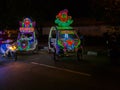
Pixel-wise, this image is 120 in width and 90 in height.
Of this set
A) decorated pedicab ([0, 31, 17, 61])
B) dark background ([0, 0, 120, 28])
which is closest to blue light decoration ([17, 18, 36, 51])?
decorated pedicab ([0, 31, 17, 61])

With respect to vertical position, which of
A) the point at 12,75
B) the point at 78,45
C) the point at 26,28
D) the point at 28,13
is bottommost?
the point at 12,75

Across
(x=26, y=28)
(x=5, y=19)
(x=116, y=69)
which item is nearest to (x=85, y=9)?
(x=5, y=19)

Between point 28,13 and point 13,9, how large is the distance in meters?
2.46

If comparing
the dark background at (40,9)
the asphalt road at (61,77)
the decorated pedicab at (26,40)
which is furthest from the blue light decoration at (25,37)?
the dark background at (40,9)

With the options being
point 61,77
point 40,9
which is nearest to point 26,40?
point 61,77

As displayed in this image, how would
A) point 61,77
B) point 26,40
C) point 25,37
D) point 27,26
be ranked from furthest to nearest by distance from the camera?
1. point 27,26
2. point 25,37
3. point 26,40
4. point 61,77

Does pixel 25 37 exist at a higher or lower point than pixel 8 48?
higher

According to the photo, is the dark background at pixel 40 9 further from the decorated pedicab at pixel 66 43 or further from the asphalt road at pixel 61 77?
the asphalt road at pixel 61 77

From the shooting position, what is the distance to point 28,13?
32.7 m

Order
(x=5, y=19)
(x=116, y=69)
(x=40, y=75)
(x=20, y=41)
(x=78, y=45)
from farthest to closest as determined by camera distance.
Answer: (x=5, y=19) < (x=20, y=41) < (x=78, y=45) < (x=116, y=69) < (x=40, y=75)

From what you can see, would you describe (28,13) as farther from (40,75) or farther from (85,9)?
(40,75)

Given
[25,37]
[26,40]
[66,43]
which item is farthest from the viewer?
[25,37]

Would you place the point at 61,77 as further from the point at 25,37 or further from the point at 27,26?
the point at 27,26

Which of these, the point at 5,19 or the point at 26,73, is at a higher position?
the point at 5,19
